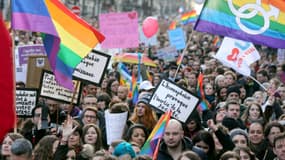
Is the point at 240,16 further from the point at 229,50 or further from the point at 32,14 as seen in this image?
the point at 229,50

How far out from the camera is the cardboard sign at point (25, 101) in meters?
10.6

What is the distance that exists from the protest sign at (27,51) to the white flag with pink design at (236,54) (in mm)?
3114

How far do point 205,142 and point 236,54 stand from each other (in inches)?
256

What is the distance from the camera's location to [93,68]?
11.2 meters

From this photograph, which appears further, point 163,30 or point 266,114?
point 163,30

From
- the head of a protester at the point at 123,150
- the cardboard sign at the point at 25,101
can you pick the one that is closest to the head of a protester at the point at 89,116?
the cardboard sign at the point at 25,101

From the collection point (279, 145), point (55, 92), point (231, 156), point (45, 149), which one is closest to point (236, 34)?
point (55, 92)

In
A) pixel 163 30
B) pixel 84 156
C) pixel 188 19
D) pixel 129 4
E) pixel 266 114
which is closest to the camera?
pixel 84 156

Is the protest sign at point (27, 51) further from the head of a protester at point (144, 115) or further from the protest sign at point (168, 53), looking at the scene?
the protest sign at point (168, 53)

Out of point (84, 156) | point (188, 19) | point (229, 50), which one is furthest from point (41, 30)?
point (188, 19)

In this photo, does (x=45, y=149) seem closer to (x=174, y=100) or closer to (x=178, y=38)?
(x=174, y=100)

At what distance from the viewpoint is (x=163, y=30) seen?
48.3 meters

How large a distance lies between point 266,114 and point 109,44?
5.79 metres

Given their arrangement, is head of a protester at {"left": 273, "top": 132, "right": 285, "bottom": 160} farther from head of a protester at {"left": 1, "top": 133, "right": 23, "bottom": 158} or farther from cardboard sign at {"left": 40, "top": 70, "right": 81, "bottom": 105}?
cardboard sign at {"left": 40, "top": 70, "right": 81, "bottom": 105}
